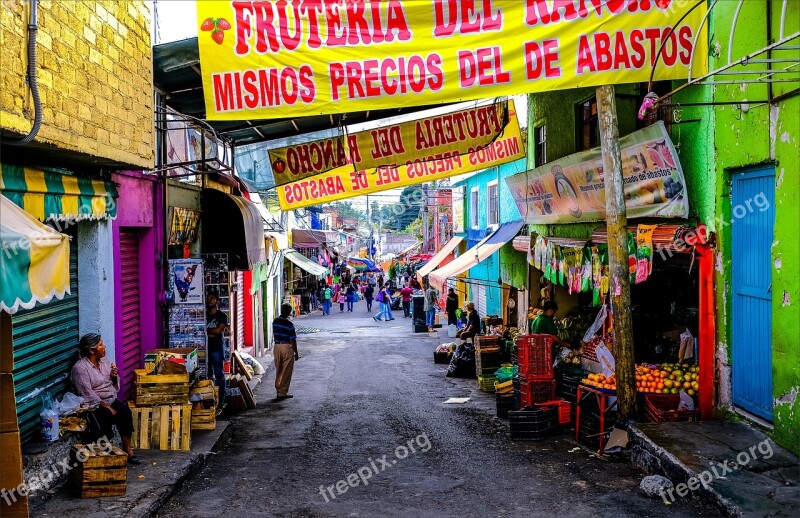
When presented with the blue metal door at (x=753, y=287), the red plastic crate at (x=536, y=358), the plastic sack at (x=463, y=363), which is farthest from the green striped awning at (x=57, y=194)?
the plastic sack at (x=463, y=363)

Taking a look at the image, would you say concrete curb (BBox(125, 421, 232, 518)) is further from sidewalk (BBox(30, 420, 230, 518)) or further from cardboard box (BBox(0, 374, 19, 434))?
cardboard box (BBox(0, 374, 19, 434))

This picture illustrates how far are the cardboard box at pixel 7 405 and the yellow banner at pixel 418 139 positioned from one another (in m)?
8.54

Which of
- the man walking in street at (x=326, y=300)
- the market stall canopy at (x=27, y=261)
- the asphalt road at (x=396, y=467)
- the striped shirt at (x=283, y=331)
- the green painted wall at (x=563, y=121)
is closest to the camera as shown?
the market stall canopy at (x=27, y=261)

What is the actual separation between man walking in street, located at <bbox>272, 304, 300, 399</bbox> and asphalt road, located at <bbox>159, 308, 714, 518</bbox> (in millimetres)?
371

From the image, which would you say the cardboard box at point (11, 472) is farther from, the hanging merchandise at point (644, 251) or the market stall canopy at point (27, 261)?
the hanging merchandise at point (644, 251)

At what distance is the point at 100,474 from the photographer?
766cm

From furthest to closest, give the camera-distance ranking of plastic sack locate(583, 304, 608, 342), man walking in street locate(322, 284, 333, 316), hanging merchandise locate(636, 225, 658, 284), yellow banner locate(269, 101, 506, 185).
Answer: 1. man walking in street locate(322, 284, 333, 316)
2. yellow banner locate(269, 101, 506, 185)
3. plastic sack locate(583, 304, 608, 342)
4. hanging merchandise locate(636, 225, 658, 284)

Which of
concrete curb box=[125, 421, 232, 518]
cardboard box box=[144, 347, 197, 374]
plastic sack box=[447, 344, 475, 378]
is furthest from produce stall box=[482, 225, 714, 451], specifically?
cardboard box box=[144, 347, 197, 374]

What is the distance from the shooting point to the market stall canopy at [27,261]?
500 cm

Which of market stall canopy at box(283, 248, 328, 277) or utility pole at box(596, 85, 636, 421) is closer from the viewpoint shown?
utility pole at box(596, 85, 636, 421)

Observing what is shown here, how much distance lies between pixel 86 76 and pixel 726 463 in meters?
7.45

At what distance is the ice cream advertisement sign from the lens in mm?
10164

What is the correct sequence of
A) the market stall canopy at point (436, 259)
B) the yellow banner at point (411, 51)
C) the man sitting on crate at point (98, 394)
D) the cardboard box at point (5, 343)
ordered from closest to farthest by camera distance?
1. the cardboard box at point (5, 343)
2. the yellow banner at point (411, 51)
3. the man sitting on crate at point (98, 394)
4. the market stall canopy at point (436, 259)

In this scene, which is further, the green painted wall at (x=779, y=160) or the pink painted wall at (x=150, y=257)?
the pink painted wall at (x=150, y=257)
